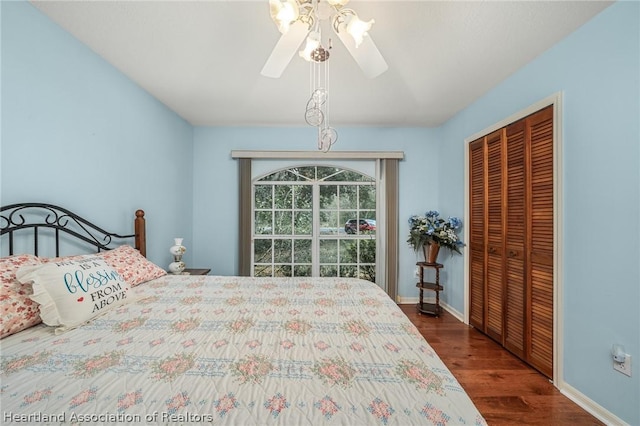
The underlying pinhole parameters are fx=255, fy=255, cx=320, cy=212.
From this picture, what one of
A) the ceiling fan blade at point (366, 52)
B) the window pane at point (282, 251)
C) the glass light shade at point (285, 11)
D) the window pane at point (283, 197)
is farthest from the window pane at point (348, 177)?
the glass light shade at point (285, 11)

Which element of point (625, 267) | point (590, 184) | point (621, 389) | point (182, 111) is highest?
point (182, 111)

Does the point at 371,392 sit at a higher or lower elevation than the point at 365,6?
lower

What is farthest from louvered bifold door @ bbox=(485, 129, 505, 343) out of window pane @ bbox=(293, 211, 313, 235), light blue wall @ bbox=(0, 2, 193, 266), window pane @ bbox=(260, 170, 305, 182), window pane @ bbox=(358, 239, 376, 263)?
light blue wall @ bbox=(0, 2, 193, 266)

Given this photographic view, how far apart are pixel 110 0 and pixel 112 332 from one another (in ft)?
6.25

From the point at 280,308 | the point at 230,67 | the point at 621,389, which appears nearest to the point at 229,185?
the point at 230,67

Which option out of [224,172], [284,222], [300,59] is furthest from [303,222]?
[300,59]

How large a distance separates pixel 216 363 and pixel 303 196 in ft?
9.51

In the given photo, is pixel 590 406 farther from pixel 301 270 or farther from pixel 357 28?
pixel 301 270

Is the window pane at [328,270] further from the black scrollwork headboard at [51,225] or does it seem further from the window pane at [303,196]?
the black scrollwork headboard at [51,225]

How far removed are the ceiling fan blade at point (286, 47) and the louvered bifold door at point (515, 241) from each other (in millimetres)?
2014

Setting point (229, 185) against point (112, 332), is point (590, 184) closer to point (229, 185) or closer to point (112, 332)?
point (112, 332)

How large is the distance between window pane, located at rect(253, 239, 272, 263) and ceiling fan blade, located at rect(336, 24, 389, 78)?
2.77m

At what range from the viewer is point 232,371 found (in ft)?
2.92

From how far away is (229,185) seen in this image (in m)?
3.62
